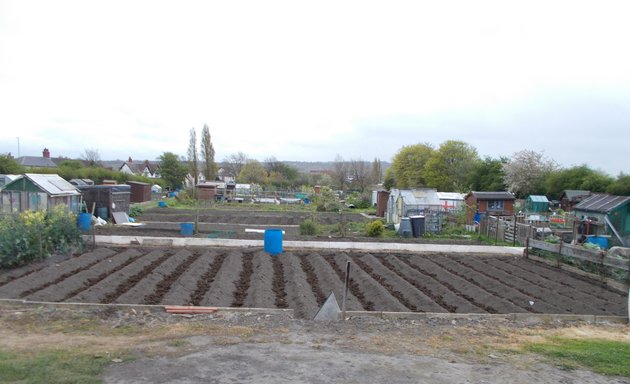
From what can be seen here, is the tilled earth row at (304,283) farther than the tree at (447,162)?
No

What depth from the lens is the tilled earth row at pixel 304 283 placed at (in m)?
10.7

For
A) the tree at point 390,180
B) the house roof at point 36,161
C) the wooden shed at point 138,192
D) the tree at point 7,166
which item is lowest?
the wooden shed at point 138,192

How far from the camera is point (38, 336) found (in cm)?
777

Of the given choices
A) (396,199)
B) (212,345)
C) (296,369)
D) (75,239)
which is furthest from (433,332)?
(396,199)

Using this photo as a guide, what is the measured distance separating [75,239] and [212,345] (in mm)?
10837

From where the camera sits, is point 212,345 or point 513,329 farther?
point 513,329

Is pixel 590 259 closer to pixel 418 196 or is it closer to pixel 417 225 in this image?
pixel 417 225

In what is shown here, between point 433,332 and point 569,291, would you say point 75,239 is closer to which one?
point 433,332

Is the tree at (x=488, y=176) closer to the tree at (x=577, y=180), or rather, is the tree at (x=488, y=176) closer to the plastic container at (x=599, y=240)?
the tree at (x=577, y=180)

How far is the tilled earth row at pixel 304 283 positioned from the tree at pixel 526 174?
36.7 m

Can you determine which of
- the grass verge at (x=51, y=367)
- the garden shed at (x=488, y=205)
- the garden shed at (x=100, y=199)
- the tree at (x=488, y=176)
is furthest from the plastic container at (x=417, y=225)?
the tree at (x=488, y=176)

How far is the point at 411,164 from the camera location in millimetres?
76250

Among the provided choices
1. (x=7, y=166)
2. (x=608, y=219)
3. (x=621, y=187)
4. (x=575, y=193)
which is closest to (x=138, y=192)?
(x=7, y=166)

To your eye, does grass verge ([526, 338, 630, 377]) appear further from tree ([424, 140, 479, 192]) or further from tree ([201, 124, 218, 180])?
tree ([201, 124, 218, 180])
